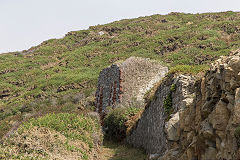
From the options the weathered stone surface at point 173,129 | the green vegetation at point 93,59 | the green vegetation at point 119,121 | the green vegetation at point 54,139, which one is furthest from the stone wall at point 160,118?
the green vegetation at point 93,59

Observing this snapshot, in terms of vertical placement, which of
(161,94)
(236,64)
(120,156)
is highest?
(236,64)

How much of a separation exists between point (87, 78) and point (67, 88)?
3.13 metres

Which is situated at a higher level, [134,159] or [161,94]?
[161,94]

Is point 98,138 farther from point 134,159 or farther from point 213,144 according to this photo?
point 213,144

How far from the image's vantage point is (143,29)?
63094 millimetres

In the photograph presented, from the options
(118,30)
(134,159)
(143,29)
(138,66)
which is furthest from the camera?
(118,30)

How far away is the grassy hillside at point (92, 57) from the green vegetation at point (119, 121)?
7342 mm

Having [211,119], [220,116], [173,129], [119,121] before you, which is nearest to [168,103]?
[173,129]

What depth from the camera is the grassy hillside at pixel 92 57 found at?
1296 inches

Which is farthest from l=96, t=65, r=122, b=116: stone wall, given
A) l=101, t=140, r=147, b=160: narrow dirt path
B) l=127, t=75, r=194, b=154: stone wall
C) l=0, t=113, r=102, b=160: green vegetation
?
l=0, t=113, r=102, b=160: green vegetation

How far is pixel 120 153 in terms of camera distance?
14047mm

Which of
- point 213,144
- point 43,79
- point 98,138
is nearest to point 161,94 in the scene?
point 98,138

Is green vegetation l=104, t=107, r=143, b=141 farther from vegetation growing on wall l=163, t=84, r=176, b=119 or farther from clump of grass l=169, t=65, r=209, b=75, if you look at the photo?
clump of grass l=169, t=65, r=209, b=75

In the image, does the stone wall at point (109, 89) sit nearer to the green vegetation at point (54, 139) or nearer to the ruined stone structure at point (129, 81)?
the ruined stone structure at point (129, 81)
